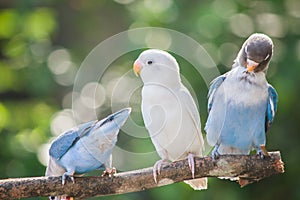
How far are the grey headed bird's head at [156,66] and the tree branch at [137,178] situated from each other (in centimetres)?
37

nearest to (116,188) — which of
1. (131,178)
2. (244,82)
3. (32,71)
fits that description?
(131,178)

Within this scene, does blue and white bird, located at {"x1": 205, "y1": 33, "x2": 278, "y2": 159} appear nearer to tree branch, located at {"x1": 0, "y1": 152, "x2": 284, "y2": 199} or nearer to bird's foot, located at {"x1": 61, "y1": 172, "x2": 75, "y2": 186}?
tree branch, located at {"x1": 0, "y1": 152, "x2": 284, "y2": 199}

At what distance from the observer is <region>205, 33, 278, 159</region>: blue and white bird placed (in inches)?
112

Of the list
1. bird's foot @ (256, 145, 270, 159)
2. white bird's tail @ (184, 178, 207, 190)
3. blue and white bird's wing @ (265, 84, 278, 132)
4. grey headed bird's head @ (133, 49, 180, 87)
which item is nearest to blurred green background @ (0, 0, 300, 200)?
white bird's tail @ (184, 178, 207, 190)

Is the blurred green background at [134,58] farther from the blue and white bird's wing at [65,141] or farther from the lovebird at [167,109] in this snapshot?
the blue and white bird's wing at [65,141]

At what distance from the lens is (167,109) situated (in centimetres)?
283

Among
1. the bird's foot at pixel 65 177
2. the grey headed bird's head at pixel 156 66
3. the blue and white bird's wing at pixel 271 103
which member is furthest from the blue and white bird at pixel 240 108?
the bird's foot at pixel 65 177

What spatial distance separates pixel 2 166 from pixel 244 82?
8.30ft

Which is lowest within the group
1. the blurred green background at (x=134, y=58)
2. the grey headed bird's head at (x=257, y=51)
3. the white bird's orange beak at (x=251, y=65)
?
the white bird's orange beak at (x=251, y=65)

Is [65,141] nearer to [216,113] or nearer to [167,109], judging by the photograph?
[167,109]

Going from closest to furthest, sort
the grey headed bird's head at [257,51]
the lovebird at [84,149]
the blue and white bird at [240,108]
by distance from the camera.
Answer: the lovebird at [84,149], the grey headed bird's head at [257,51], the blue and white bird at [240,108]

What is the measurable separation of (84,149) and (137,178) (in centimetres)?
24

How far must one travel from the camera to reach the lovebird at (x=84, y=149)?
2.53 meters

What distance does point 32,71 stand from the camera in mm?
5152
